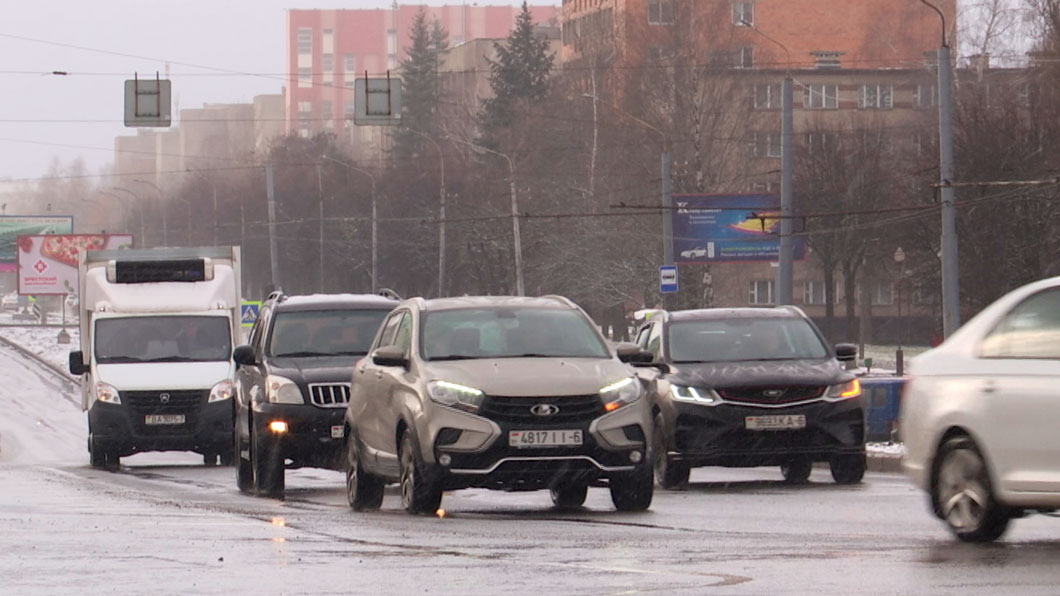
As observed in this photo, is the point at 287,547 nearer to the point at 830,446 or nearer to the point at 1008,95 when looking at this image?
the point at 830,446

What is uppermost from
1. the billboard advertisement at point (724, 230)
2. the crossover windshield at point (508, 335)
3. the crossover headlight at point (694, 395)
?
the billboard advertisement at point (724, 230)

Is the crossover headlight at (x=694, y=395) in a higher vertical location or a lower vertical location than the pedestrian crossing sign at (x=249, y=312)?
higher

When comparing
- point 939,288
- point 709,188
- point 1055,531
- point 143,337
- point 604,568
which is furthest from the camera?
point 709,188

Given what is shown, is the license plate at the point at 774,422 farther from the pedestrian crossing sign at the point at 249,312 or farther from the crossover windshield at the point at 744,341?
the pedestrian crossing sign at the point at 249,312

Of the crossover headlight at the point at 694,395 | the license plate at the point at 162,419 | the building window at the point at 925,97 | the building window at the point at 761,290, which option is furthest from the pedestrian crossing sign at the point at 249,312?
the building window at the point at 761,290

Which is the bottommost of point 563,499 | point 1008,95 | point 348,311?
point 563,499

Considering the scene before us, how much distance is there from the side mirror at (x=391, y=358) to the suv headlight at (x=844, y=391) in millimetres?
4925

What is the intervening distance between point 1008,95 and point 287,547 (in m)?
56.8

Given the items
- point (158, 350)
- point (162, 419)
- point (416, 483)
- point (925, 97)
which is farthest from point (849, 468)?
point (925, 97)

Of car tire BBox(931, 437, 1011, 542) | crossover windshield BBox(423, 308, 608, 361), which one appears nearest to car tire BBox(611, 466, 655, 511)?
crossover windshield BBox(423, 308, 608, 361)

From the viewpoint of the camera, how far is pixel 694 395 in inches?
727

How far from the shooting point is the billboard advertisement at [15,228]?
113 m

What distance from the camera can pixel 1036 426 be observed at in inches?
432

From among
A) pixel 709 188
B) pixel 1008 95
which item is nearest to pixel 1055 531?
pixel 1008 95
